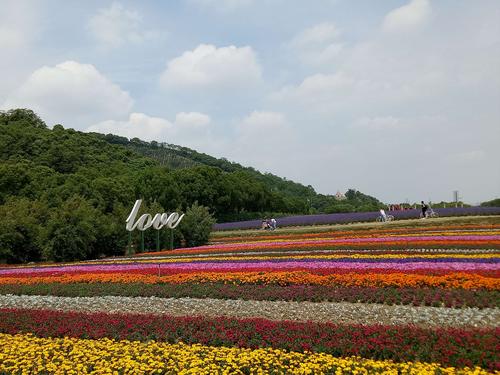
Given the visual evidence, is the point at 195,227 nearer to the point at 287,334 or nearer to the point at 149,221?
the point at 149,221

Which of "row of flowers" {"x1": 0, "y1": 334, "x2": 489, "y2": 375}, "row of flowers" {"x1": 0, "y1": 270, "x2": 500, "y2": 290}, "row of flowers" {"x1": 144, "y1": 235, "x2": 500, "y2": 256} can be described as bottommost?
"row of flowers" {"x1": 0, "y1": 334, "x2": 489, "y2": 375}

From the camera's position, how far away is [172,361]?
786 cm

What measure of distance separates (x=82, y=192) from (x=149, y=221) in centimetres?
1920

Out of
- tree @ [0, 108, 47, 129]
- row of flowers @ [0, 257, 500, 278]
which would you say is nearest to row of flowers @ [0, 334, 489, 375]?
row of flowers @ [0, 257, 500, 278]

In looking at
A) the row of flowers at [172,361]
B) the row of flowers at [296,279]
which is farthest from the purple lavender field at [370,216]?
the row of flowers at [172,361]

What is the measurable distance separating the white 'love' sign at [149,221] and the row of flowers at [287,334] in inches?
714

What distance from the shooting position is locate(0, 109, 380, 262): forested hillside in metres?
30.3

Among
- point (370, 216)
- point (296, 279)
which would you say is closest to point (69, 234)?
point (296, 279)

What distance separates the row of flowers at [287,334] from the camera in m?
7.65

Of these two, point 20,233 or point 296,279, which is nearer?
point 296,279

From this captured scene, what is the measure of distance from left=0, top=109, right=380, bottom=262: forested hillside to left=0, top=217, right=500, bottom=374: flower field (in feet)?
33.3

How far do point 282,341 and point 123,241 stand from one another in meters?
27.8

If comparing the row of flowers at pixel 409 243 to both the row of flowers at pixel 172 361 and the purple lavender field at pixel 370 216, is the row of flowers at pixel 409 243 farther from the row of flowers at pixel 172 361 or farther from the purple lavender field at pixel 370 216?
the purple lavender field at pixel 370 216

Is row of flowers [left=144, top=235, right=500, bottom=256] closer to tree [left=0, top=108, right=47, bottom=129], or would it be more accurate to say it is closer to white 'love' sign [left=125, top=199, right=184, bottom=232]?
white 'love' sign [left=125, top=199, right=184, bottom=232]
